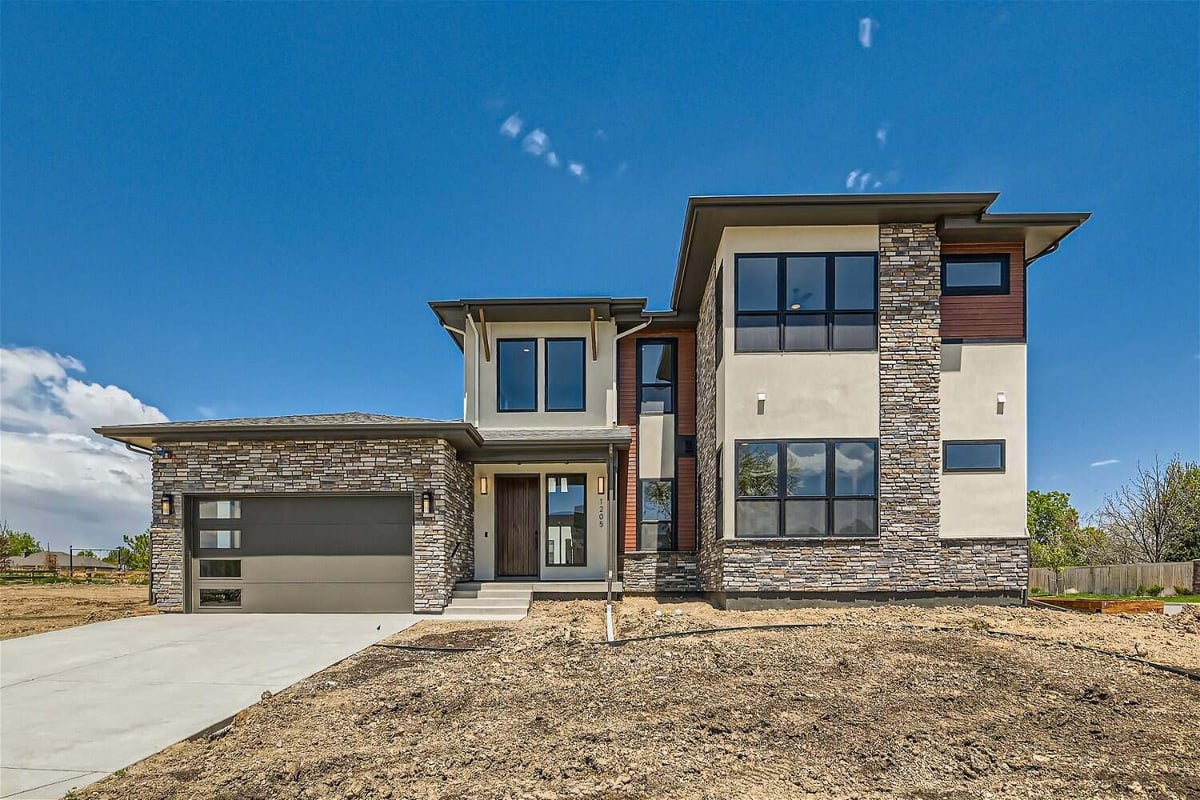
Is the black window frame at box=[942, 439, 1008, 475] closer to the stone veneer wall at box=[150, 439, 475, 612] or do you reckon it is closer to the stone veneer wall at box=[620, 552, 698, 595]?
the stone veneer wall at box=[620, 552, 698, 595]

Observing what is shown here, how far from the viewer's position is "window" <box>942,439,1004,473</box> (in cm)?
1068

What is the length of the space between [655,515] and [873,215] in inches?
265

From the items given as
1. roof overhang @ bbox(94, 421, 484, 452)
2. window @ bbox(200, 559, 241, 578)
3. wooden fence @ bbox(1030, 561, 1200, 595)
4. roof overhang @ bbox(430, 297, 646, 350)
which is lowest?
wooden fence @ bbox(1030, 561, 1200, 595)

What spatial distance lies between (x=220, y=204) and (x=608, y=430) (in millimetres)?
9472

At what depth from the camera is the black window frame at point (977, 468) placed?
34.9 feet

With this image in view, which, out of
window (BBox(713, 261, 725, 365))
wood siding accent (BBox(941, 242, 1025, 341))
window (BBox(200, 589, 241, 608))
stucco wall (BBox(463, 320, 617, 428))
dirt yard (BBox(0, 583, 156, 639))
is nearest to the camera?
dirt yard (BBox(0, 583, 156, 639))

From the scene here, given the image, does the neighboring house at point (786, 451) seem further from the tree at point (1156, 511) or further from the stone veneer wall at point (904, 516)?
the tree at point (1156, 511)

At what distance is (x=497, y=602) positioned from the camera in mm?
11164

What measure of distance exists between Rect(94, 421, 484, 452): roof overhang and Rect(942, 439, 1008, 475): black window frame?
25.8 feet

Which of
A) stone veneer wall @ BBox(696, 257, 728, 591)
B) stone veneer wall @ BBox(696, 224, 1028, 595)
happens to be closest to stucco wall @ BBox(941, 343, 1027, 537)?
stone veneer wall @ BBox(696, 224, 1028, 595)

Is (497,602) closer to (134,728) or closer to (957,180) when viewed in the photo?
(134,728)

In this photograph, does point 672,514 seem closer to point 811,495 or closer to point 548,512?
point 548,512

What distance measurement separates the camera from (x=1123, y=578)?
53.2 feet

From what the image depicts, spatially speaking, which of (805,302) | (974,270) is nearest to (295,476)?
(805,302)
